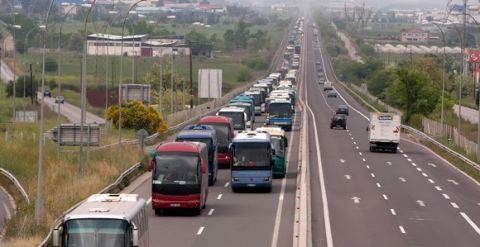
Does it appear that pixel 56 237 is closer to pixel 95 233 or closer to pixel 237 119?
pixel 95 233

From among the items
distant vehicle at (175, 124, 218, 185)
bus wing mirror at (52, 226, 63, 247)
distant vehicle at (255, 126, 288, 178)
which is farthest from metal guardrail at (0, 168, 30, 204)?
bus wing mirror at (52, 226, 63, 247)

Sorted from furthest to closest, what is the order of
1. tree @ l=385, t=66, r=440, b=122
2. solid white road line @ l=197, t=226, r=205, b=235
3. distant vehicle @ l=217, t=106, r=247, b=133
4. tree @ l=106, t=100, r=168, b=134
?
1. tree @ l=385, t=66, r=440, b=122
2. tree @ l=106, t=100, r=168, b=134
3. distant vehicle @ l=217, t=106, r=247, b=133
4. solid white road line @ l=197, t=226, r=205, b=235

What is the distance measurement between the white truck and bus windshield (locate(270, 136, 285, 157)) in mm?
16324

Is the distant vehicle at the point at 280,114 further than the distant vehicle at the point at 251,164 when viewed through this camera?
Yes

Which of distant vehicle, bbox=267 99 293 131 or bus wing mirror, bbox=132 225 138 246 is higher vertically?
bus wing mirror, bbox=132 225 138 246

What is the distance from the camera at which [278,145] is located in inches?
2191

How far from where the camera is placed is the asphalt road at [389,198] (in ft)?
121

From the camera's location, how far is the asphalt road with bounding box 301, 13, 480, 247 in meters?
36.9

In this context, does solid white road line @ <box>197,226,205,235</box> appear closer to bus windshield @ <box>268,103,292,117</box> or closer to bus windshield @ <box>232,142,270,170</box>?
bus windshield @ <box>232,142,270,170</box>

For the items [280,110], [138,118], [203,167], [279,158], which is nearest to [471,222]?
[203,167]

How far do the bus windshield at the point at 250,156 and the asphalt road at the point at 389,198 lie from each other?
8.17 feet

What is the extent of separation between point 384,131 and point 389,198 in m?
24.5

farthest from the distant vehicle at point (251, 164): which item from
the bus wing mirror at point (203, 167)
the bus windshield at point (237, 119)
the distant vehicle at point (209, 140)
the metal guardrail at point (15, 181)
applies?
the bus windshield at point (237, 119)

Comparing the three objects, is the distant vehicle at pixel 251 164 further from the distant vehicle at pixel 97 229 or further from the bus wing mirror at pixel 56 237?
the bus wing mirror at pixel 56 237
